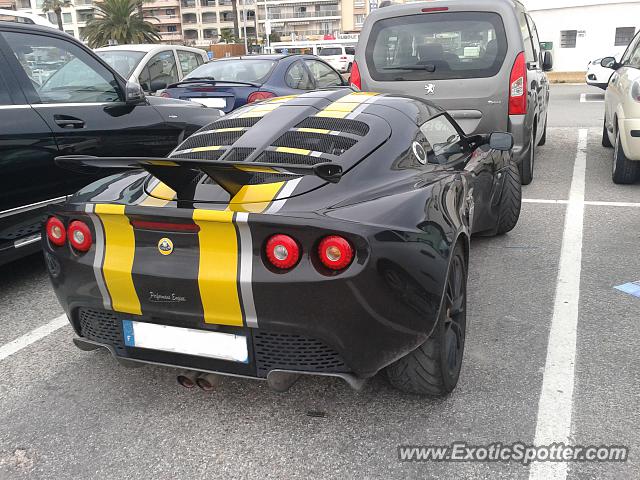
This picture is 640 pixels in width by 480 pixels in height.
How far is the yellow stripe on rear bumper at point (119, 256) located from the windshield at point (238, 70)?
583 centimetres

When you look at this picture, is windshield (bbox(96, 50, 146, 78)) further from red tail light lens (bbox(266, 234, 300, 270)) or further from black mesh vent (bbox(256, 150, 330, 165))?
red tail light lens (bbox(266, 234, 300, 270))

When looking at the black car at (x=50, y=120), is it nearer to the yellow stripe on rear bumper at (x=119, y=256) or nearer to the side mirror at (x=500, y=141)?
the yellow stripe on rear bumper at (x=119, y=256)

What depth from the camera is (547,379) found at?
291 cm

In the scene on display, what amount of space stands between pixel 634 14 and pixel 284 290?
2884 cm

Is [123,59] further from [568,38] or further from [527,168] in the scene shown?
[568,38]

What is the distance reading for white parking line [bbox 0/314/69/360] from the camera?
343 cm

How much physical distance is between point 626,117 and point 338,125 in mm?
4540

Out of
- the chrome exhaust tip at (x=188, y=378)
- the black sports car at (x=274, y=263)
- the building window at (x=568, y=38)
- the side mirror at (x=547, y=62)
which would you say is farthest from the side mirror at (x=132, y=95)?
the building window at (x=568, y=38)

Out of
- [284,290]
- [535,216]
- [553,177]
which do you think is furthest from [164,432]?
[553,177]

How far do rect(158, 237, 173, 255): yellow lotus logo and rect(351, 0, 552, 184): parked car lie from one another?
13.8 ft

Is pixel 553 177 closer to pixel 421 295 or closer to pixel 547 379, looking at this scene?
pixel 547 379

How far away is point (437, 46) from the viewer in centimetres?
611

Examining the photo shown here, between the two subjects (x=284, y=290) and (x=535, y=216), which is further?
(x=535, y=216)

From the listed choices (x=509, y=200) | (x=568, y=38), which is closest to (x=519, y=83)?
(x=509, y=200)
